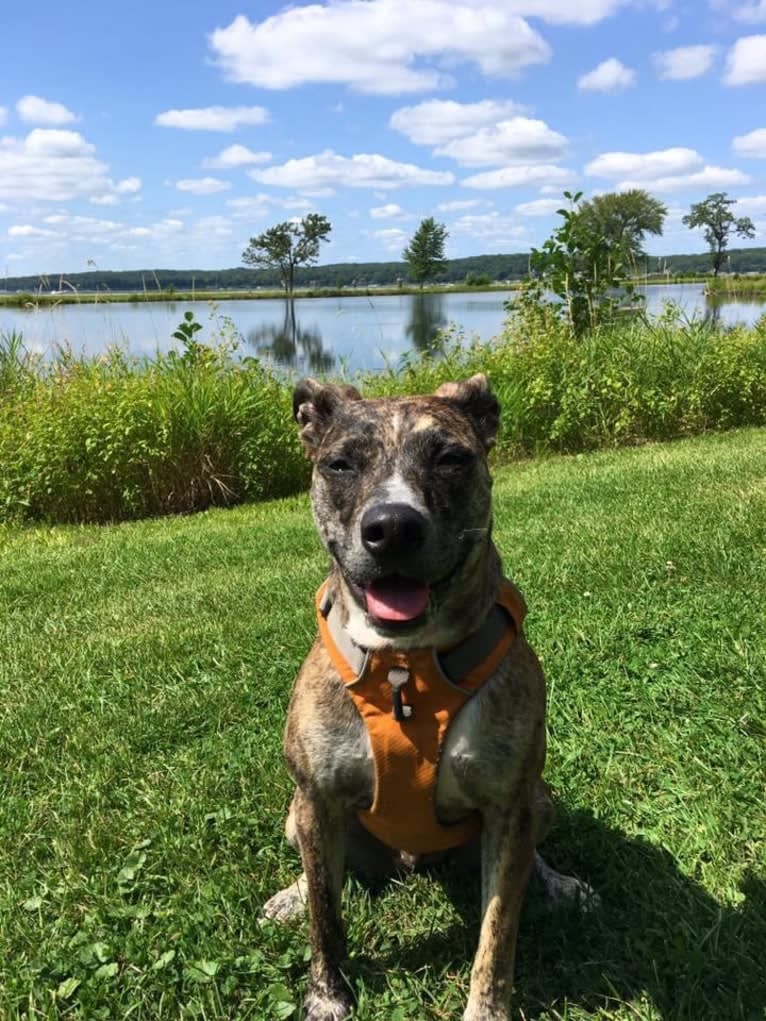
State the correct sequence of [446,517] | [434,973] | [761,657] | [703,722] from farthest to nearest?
[761,657] < [703,722] < [434,973] < [446,517]

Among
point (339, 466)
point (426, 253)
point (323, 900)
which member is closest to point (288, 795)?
point (323, 900)

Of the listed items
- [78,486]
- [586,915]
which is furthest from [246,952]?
[78,486]

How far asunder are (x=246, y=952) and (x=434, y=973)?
590mm

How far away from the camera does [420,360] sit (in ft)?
40.0

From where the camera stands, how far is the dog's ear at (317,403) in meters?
2.82

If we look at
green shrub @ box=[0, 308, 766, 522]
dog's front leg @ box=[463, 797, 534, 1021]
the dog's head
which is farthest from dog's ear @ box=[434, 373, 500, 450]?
green shrub @ box=[0, 308, 766, 522]

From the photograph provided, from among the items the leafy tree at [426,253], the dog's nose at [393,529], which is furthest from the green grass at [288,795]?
the leafy tree at [426,253]

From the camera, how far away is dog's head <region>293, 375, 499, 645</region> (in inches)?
87.6

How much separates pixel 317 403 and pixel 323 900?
1552mm

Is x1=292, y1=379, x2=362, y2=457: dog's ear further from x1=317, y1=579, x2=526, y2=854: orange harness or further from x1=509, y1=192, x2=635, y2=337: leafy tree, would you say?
x1=509, y1=192, x2=635, y2=337: leafy tree

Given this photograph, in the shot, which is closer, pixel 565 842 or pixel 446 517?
pixel 446 517

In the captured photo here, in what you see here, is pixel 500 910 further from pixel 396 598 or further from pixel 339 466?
pixel 339 466

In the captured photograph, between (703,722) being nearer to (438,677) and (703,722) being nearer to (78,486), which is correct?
(438,677)

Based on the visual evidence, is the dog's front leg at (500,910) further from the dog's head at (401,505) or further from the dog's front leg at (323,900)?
the dog's head at (401,505)
